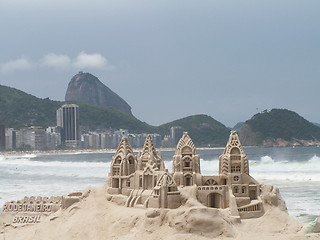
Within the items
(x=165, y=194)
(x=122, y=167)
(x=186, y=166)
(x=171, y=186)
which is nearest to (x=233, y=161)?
(x=186, y=166)

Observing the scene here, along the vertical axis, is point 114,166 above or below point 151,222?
above

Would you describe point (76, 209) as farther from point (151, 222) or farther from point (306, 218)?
point (306, 218)

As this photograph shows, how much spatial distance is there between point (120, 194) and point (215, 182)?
6.35 meters

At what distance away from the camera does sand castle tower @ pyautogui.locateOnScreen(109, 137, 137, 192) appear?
1513 inches

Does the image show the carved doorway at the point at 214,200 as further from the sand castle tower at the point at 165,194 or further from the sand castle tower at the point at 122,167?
the sand castle tower at the point at 122,167

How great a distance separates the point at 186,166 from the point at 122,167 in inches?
171

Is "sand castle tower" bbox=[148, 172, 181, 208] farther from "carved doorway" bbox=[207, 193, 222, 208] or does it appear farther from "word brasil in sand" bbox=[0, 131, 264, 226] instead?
"carved doorway" bbox=[207, 193, 222, 208]

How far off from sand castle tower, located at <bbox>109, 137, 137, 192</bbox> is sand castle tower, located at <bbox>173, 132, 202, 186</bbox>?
10.6 feet

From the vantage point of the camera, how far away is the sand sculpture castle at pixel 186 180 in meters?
35.5

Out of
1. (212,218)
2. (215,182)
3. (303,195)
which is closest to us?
(212,218)

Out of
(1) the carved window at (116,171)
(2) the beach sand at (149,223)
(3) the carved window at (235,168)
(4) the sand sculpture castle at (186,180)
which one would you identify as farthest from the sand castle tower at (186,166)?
(1) the carved window at (116,171)

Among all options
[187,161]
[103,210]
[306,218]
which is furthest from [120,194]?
[306,218]

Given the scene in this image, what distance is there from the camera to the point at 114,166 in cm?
3900

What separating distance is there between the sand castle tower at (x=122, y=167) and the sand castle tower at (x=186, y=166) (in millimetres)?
3237
